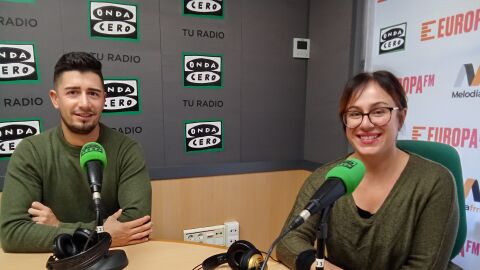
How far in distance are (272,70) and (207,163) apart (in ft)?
2.81

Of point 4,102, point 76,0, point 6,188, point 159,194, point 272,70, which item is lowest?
point 159,194

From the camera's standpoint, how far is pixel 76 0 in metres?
1.87

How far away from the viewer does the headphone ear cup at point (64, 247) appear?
95cm

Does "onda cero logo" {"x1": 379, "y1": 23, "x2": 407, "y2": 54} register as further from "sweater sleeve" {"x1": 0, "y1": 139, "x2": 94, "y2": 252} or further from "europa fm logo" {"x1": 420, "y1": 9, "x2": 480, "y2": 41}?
"sweater sleeve" {"x1": 0, "y1": 139, "x2": 94, "y2": 252}

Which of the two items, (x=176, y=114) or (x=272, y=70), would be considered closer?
(x=176, y=114)

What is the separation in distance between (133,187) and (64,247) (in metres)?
0.48

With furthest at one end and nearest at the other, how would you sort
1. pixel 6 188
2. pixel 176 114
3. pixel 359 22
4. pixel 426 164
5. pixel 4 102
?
pixel 176 114, pixel 359 22, pixel 4 102, pixel 6 188, pixel 426 164

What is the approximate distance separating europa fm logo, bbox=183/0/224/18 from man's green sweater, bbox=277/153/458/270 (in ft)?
5.20

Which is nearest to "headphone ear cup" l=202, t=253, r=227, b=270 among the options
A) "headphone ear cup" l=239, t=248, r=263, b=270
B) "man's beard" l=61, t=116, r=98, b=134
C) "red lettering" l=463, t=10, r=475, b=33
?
"headphone ear cup" l=239, t=248, r=263, b=270

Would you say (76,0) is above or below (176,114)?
above

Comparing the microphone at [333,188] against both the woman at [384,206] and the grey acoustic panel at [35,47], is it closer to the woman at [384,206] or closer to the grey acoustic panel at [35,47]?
the woman at [384,206]

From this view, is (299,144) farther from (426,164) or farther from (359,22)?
(426,164)

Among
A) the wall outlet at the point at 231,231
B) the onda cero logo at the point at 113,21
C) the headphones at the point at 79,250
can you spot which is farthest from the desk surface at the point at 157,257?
the onda cero logo at the point at 113,21

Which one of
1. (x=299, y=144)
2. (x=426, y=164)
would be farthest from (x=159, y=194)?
(x=426, y=164)
